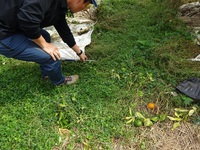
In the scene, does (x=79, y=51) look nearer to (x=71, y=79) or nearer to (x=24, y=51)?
(x=71, y=79)

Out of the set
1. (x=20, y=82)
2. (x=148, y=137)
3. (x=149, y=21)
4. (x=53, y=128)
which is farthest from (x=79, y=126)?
(x=149, y=21)

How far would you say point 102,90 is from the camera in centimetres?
293

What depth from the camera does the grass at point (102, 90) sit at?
2.51m

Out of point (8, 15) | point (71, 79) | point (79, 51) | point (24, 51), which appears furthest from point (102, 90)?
point (8, 15)

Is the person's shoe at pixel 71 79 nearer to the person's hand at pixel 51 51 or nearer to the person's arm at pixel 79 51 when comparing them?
the person's arm at pixel 79 51

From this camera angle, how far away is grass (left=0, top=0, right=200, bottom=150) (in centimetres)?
251

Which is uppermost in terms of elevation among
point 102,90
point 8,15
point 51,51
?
point 8,15

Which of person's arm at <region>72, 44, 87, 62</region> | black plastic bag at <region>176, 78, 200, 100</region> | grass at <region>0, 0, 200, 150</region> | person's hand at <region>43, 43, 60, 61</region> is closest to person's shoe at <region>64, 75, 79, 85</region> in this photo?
grass at <region>0, 0, 200, 150</region>

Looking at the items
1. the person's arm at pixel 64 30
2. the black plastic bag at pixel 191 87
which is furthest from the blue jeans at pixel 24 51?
the black plastic bag at pixel 191 87

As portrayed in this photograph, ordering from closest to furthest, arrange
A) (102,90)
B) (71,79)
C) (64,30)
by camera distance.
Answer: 1. (64,30)
2. (102,90)
3. (71,79)

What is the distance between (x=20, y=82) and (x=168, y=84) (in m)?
2.04

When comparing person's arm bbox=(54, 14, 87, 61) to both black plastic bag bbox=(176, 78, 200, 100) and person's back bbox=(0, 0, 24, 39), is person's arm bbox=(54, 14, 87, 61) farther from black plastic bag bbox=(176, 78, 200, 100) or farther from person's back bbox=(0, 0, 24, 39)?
black plastic bag bbox=(176, 78, 200, 100)

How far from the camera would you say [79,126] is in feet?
8.49

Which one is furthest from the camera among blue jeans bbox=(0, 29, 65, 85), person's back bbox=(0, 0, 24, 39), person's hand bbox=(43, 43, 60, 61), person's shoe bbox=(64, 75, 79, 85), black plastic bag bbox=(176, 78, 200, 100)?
person's shoe bbox=(64, 75, 79, 85)
